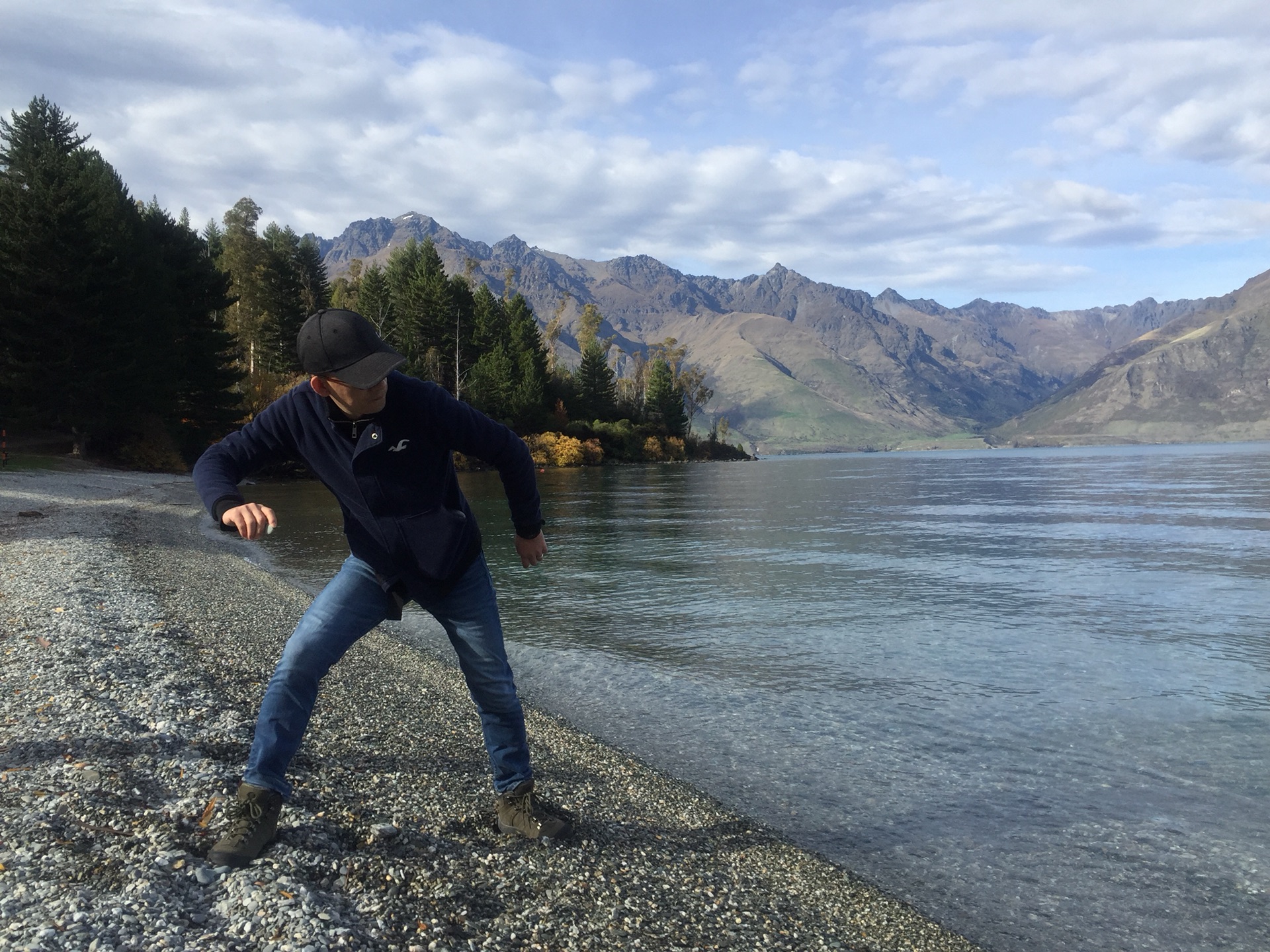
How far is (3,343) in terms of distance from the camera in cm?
4259

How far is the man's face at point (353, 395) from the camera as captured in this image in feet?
14.4

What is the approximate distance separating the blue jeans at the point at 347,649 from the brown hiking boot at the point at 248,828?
6 cm

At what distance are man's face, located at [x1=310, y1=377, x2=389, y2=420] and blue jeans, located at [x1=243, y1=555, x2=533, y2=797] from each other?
3.00 ft

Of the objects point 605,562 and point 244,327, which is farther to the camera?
point 244,327

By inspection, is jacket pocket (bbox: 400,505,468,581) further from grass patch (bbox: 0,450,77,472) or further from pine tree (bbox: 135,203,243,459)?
pine tree (bbox: 135,203,243,459)

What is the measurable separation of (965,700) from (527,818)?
285 inches

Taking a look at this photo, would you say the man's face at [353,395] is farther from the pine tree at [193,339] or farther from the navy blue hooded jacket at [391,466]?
the pine tree at [193,339]

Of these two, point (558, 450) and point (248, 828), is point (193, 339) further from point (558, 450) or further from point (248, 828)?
point (248, 828)

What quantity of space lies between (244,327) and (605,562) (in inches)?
2893

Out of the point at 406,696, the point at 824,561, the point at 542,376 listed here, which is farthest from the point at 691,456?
the point at 406,696

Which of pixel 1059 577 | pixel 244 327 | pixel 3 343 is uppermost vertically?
pixel 244 327

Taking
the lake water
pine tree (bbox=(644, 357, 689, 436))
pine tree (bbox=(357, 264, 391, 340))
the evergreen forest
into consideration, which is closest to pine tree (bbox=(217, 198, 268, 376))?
the evergreen forest

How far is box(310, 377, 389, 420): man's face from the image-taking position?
4391mm

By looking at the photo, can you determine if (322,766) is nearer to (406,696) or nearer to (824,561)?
(406,696)
